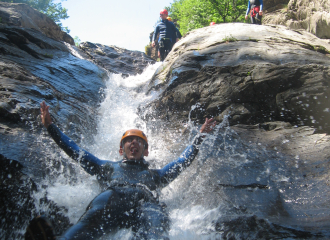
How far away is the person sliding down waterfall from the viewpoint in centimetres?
210

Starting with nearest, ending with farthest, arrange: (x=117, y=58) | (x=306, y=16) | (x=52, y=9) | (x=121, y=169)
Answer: (x=121, y=169), (x=306, y=16), (x=117, y=58), (x=52, y=9)

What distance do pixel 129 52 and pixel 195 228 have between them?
14.2 meters

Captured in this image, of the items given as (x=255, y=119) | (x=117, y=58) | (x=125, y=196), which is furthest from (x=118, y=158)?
(x=117, y=58)

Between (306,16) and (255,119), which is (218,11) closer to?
(306,16)

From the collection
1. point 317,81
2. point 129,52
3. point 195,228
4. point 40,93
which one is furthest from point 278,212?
point 129,52

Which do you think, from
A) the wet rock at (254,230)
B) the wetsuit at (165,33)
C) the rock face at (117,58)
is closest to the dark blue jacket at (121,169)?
the wet rock at (254,230)

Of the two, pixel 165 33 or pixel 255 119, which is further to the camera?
pixel 165 33

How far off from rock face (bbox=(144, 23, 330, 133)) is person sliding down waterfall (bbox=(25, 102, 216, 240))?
5.96 feet

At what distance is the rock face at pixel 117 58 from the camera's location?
12359 millimetres

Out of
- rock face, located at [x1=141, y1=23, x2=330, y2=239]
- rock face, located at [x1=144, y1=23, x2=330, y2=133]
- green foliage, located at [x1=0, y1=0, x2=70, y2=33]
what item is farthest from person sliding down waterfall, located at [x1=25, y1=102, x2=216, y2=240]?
green foliage, located at [x1=0, y1=0, x2=70, y2=33]

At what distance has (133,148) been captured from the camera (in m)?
3.15

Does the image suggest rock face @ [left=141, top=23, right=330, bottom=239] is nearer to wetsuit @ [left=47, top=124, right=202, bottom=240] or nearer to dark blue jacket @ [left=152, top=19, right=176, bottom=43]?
wetsuit @ [left=47, top=124, right=202, bottom=240]

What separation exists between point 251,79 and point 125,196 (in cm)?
357

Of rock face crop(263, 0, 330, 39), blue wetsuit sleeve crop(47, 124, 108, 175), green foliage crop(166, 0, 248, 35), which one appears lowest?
blue wetsuit sleeve crop(47, 124, 108, 175)
